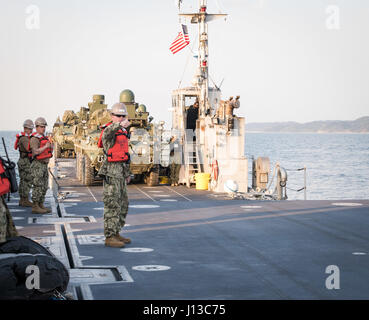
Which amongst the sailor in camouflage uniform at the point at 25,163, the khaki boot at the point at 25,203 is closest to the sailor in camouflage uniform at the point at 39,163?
the sailor in camouflage uniform at the point at 25,163

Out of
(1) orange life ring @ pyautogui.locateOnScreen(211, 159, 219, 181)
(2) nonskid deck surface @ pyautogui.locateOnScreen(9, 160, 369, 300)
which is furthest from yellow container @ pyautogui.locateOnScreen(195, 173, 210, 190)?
(2) nonskid deck surface @ pyautogui.locateOnScreen(9, 160, 369, 300)

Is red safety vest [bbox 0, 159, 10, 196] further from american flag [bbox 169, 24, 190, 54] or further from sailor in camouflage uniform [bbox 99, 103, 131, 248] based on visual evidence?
american flag [bbox 169, 24, 190, 54]

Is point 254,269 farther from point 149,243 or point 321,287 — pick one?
point 149,243

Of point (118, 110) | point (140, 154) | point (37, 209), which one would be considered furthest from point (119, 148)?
point (140, 154)

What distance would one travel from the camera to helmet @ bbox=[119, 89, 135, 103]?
76.8ft

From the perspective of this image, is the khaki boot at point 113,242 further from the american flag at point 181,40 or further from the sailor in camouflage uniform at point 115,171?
the american flag at point 181,40

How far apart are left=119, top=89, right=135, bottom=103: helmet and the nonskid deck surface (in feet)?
35.2

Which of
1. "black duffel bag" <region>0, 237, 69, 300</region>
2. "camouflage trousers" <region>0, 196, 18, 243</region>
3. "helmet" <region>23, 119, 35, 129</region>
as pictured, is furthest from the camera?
"helmet" <region>23, 119, 35, 129</region>

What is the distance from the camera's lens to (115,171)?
26.9ft

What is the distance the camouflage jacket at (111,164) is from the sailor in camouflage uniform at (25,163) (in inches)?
174

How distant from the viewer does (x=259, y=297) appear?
5566mm

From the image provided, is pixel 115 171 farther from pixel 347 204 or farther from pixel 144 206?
pixel 347 204

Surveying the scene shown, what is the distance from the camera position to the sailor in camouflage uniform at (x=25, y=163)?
12.3 m
